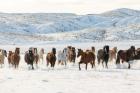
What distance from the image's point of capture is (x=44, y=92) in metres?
17.9

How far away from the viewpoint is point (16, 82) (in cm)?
2106

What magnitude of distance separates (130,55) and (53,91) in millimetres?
14951

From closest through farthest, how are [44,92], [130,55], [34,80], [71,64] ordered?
[44,92], [34,80], [130,55], [71,64]

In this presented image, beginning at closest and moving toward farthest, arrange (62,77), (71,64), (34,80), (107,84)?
(107,84) < (34,80) < (62,77) < (71,64)

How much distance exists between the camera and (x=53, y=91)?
18203 millimetres

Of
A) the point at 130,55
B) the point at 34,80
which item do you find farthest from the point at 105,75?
the point at 130,55

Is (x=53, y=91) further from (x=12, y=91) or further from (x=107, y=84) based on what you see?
(x=107, y=84)

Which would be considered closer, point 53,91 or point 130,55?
point 53,91

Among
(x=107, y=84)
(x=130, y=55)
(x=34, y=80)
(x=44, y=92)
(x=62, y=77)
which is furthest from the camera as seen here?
(x=130, y=55)

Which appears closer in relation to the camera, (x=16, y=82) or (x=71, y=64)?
(x=16, y=82)

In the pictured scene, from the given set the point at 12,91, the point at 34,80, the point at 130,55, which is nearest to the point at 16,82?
the point at 34,80

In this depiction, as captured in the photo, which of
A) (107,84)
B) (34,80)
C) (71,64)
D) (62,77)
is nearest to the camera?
(107,84)

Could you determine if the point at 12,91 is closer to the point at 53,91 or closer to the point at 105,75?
the point at 53,91

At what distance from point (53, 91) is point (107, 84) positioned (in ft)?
10.6
